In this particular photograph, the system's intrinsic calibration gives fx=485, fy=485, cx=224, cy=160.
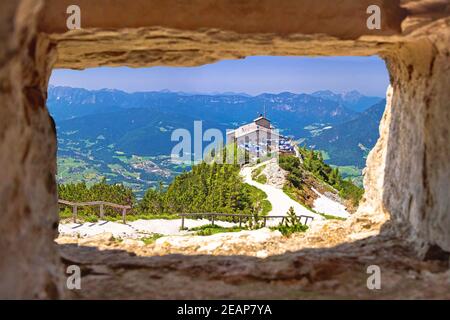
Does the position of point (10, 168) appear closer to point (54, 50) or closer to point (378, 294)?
point (54, 50)

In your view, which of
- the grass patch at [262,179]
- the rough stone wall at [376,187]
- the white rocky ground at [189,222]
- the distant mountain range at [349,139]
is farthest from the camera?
the distant mountain range at [349,139]

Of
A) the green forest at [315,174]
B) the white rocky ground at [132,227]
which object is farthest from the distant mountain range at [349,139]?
the white rocky ground at [132,227]

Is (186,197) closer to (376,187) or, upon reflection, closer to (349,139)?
(376,187)

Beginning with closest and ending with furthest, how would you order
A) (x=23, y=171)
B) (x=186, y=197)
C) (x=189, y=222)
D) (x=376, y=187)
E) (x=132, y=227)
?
(x=23, y=171) → (x=376, y=187) → (x=132, y=227) → (x=189, y=222) → (x=186, y=197)
